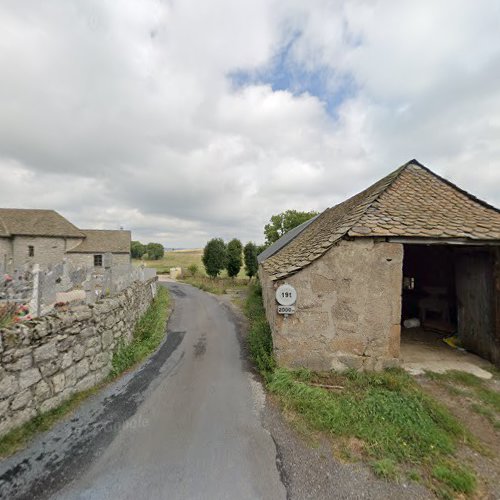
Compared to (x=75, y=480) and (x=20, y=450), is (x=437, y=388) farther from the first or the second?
(x=20, y=450)

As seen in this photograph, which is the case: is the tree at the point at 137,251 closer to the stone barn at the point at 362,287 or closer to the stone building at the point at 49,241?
the stone building at the point at 49,241

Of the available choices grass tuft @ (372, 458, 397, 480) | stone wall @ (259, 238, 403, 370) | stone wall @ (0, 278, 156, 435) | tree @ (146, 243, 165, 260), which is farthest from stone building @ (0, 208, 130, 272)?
tree @ (146, 243, 165, 260)

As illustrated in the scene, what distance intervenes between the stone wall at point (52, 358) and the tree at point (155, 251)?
79.9m

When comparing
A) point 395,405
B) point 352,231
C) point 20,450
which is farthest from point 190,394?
point 352,231

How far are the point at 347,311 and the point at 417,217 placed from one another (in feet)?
9.89

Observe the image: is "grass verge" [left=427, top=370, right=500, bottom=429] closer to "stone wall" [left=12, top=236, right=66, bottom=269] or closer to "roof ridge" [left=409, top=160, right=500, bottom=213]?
"roof ridge" [left=409, top=160, right=500, bottom=213]


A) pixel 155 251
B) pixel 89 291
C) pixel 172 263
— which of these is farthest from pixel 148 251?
pixel 89 291

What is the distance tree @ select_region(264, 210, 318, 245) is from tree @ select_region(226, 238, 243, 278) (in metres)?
9.26

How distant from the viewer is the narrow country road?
295 cm

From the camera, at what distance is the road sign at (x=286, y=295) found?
18.7ft

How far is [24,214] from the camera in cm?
2914

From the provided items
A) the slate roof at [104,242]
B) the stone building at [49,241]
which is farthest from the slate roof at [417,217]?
the slate roof at [104,242]

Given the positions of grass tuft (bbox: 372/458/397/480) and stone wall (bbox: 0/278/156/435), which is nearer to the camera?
grass tuft (bbox: 372/458/397/480)

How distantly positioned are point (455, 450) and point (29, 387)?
22.1 ft
